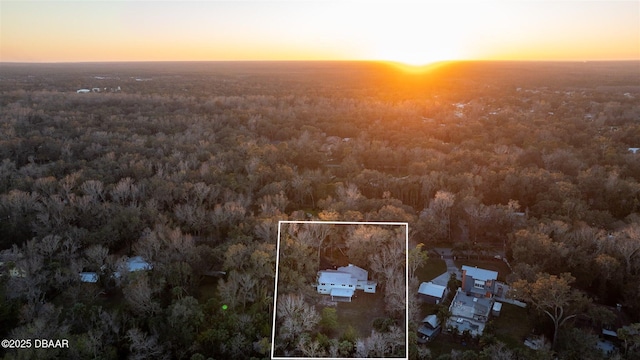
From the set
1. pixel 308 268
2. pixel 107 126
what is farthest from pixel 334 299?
pixel 107 126

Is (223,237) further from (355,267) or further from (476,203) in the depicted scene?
(476,203)

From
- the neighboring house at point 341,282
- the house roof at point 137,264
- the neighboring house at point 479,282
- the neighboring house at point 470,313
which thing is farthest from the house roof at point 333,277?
the house roof at point 137,264

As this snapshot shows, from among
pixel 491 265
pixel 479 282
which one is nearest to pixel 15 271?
→ pixel 479 282

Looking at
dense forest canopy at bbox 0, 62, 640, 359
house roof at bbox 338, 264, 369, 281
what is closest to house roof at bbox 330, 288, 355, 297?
dense forest canopy at bbox 0, 62, 640, 359

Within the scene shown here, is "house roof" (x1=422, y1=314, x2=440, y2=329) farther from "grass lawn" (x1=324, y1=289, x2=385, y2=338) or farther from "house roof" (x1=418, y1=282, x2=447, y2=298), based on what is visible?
"grass lawn" (x1=324, y1=289, x2=385, y2=338)

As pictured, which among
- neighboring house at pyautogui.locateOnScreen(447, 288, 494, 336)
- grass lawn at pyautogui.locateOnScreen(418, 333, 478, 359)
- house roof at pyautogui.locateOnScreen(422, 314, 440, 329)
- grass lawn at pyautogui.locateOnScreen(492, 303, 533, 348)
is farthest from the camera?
neighboring house at pyautogui.locateOnScreen(447, 288, 494, 336)
